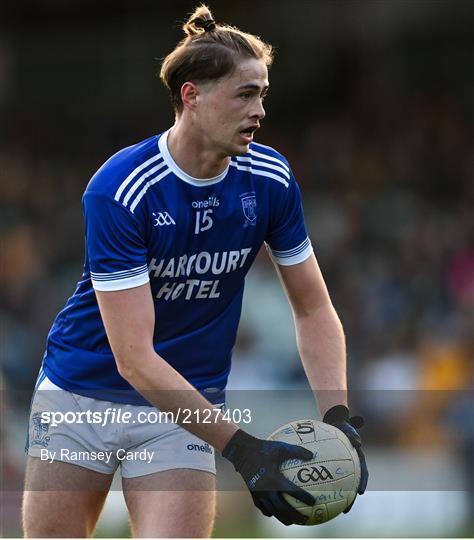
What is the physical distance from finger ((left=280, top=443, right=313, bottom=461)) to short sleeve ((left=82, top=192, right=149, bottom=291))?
2.51 feet

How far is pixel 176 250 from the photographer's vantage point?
4.46 metres

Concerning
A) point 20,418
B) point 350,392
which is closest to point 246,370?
point 350,392

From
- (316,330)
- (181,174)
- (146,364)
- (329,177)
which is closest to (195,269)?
(181,174)

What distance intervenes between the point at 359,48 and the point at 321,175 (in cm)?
196

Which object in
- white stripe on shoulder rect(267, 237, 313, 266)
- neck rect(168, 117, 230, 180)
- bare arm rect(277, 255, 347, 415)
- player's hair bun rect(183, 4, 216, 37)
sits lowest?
bare arm rect(277, 255, 347, 415)

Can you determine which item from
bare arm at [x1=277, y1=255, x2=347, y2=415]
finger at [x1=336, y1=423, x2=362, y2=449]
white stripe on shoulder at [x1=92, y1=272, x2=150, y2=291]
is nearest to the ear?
white stripe on shoulder at [x1=92, y1=272, x2=150, y2=291]

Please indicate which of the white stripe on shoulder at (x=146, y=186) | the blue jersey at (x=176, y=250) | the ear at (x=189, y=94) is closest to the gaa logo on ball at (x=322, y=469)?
the blue jersey at (x=176, y=250)

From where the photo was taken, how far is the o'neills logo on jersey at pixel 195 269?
4.48 meters

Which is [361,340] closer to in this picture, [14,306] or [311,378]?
[14,306]

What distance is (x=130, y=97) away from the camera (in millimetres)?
14734

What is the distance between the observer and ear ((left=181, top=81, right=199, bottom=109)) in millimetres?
4395

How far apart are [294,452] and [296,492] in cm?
14

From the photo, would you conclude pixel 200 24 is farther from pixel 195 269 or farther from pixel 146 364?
pixel 146 364

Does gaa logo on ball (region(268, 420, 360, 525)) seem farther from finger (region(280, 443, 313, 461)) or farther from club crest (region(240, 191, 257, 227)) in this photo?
club crest (region(240, 191, 257, 227))
